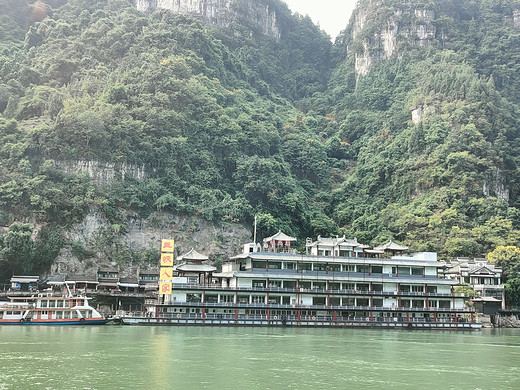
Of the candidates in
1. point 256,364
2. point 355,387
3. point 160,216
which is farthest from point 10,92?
point 355,387

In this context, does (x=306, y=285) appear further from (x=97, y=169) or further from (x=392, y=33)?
(x=392, y=33)

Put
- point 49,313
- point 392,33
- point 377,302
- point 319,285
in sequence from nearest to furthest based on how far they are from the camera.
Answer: point 49,313, point 319,285, point 377,302, point 392,33

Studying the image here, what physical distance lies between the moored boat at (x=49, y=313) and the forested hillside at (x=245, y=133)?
16.0 meters

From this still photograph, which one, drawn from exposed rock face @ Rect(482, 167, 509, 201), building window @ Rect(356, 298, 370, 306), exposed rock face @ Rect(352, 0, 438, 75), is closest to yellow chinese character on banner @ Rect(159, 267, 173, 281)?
building window @ Rect(356, 298, 370, 306)

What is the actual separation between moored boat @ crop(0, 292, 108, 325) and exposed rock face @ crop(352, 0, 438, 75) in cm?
12294

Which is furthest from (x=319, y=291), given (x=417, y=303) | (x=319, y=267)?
(x=417, y=303)

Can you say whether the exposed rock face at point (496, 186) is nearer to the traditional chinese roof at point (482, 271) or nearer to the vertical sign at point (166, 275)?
the traditional chinese roof at point (482, 271)

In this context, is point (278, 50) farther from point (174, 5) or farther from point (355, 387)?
point (355, 387)

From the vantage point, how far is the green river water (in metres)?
26.6

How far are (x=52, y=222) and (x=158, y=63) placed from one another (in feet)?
148

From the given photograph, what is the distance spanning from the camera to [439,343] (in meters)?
46.4

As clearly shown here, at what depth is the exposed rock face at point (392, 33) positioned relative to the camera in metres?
155

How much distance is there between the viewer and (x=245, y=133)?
11062 centimetres

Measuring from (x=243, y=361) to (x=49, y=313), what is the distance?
30177 mm
